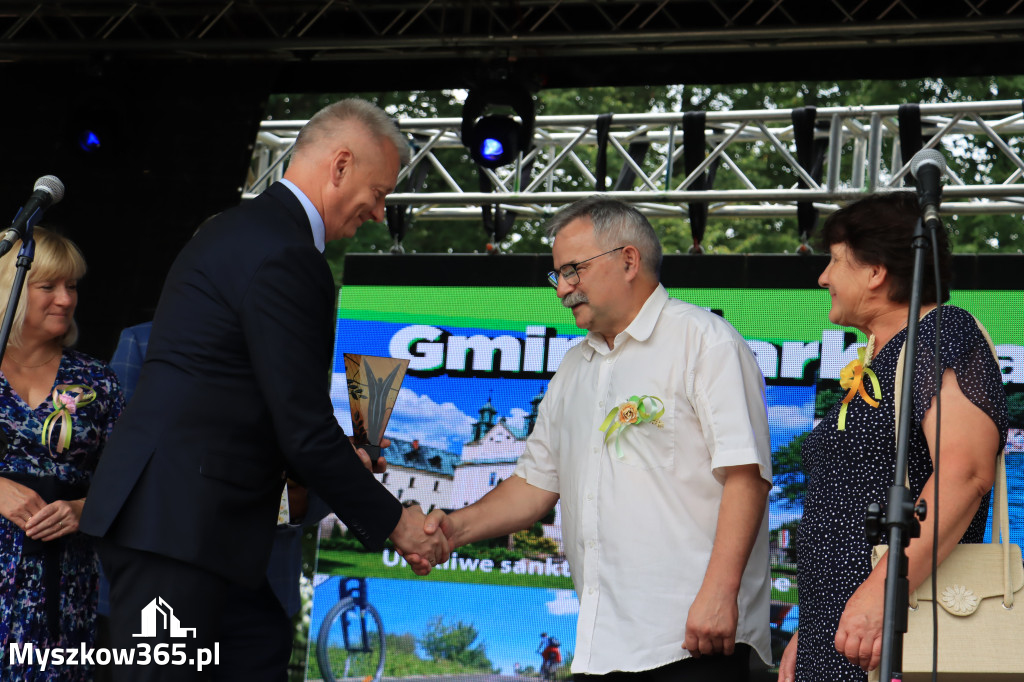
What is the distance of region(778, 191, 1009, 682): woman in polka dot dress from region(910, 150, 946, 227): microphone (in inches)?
9.7

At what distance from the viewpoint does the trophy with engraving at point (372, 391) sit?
132 inches

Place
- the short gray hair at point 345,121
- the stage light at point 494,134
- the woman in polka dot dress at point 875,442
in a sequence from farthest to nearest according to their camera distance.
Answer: the stage light at point 494,134 → the short gray hair at point 345,121 → the woman in polka dot dress at point 875,442

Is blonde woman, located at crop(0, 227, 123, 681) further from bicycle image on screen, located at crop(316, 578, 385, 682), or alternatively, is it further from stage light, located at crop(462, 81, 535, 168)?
bicycle image on screen, located at crop(316, 578, 385, 682)

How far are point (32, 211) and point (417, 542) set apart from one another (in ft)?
4.45

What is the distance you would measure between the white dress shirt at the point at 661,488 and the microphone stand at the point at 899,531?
632 millimetres

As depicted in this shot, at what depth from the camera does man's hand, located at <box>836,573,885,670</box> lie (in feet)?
7.55

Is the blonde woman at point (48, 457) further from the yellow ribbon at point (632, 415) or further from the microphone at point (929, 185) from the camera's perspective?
the microphone at point (929, 185)

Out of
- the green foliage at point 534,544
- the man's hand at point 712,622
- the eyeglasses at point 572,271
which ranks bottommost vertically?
the man's hand at point 712,622

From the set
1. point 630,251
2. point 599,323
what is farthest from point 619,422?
point 630,251

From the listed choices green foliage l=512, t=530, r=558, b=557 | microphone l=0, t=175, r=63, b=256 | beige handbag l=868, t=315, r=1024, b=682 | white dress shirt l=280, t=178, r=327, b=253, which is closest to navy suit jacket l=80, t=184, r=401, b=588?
white dress shirt l=280, t=178, r=327, b=253

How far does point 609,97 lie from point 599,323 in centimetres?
1074

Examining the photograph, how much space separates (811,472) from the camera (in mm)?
2775

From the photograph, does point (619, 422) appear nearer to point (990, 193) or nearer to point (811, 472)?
point (811, 472)

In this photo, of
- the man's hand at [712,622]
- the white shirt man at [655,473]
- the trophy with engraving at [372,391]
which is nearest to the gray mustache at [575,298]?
the white shirt man at [655,473]
